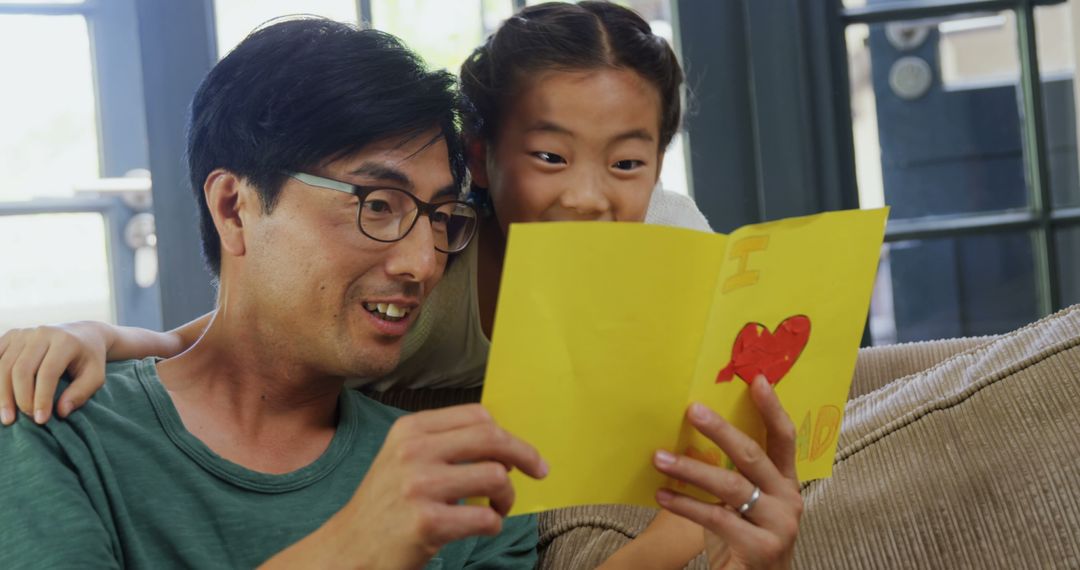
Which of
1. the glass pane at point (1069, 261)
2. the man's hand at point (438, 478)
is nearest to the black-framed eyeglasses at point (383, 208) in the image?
the man's hand at point (438, 478)

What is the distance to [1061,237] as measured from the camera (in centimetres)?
254

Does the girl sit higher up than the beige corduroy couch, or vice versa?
the girl

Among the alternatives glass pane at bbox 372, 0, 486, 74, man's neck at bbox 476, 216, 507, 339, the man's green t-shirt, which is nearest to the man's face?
the man's green t-shirt

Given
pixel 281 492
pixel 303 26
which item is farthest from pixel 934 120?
pixel 281 492

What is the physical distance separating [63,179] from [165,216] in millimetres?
322

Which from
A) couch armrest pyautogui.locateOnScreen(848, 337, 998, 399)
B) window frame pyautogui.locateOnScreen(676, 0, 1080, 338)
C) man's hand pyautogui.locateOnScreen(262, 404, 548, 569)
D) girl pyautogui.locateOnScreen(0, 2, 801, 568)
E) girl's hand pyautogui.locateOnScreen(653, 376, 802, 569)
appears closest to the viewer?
man's hand pyautogui.locateOnScreen(262, 404, 548, 569)

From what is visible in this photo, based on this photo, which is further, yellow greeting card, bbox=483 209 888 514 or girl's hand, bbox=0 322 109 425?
girl's hand, bbox=0 322 109 425

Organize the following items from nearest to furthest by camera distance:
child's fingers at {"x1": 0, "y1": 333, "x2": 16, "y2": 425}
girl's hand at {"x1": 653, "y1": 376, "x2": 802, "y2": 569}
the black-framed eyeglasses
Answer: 1. girl's hand at {"x1": 653, "y1": 376, "x2": 802, "y2": 569}
2. child's fingers at {"x1": 0, "y1": 333, "x2": 16, "y2": 425}
3. the black-framed eyeglasses

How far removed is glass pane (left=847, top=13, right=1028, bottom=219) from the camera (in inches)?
101

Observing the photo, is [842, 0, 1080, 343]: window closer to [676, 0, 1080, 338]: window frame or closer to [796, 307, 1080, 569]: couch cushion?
[676, 0, 1080, 338]: window frame

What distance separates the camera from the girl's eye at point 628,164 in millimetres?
1678

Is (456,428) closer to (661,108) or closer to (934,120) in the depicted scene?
(661,108)

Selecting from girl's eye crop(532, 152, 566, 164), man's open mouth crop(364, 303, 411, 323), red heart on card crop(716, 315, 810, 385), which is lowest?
red heart on card crop(716, 315, 810, 385)

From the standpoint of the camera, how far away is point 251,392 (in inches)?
54.5
